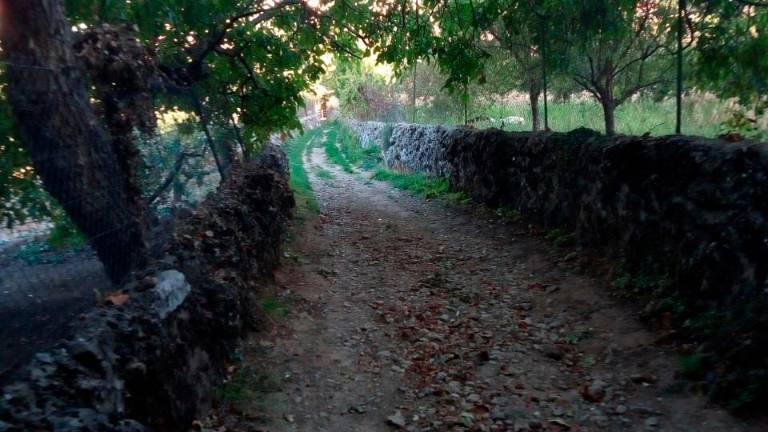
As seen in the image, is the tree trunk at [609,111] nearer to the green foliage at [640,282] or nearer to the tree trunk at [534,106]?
the tree trunk at [534,106]

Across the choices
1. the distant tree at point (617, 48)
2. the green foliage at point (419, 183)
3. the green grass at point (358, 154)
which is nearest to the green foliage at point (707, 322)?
the distant tree at point (617, 48)

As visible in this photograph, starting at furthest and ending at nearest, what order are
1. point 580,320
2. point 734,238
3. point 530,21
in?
point 530,21 < point 580,320 < point 734,238

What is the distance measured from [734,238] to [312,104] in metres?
60.0

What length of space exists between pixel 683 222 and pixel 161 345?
15.6 feet

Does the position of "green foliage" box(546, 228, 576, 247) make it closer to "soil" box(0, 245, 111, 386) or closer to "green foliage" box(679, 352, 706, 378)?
"green foliage" box(679, 352, 706, 378)

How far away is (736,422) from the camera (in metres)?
3.90

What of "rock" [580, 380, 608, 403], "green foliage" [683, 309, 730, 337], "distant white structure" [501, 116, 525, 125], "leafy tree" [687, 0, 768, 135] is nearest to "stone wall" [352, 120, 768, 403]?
"green foliage" [683, 309, 730, 337]

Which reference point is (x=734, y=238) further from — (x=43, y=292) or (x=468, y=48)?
(x=468, y=48)

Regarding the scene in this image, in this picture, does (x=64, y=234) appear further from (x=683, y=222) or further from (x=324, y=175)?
(x=324, y=175)

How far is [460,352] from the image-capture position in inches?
227

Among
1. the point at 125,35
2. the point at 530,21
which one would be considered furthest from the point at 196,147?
the point at 530,21

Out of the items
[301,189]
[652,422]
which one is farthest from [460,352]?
[301,189]

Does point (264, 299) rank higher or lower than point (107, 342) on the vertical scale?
lower

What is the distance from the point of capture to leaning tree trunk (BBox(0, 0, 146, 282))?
4305 mm
